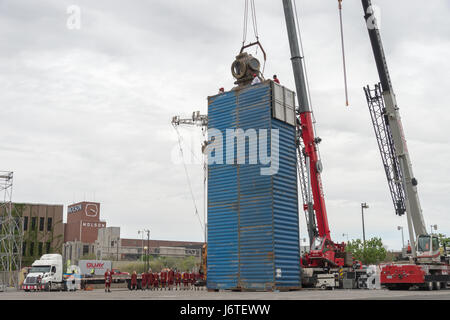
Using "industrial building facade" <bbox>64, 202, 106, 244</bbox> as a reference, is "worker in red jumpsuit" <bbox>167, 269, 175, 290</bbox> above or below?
below

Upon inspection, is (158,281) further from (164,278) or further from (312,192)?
(312,192)

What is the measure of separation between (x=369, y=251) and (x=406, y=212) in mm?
51748

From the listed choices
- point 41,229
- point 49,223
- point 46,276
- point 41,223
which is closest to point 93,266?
point 49,223

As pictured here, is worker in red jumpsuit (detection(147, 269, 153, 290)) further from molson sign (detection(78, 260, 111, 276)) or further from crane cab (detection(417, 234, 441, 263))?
molson sign (detection(78, 260, 111, 276))

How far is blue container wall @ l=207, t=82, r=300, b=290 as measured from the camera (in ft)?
96.8

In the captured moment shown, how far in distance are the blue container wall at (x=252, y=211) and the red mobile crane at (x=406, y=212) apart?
21.7ft

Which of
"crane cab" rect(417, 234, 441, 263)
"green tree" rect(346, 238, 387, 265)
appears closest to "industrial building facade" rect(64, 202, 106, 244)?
"green tree" rect(346, 238, 387, 265)

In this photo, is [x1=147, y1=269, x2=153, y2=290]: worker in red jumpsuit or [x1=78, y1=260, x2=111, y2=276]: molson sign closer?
[x1=147, y1=269, x2=153, y2=290]: worker in red jumpsuit

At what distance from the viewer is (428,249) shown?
30.2m

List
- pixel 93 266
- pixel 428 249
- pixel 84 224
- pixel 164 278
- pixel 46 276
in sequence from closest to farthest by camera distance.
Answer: pixel 428 249 < pixel 164 278 < pixel 46 276 < pixel 93 266 < pixel 84 224

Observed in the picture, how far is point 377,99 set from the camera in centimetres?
3956

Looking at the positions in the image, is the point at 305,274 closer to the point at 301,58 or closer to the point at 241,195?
the point at 241,195

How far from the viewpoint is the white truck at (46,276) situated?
4359 centimetres

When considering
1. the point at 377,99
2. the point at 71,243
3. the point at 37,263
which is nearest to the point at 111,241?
the point at 71,243
